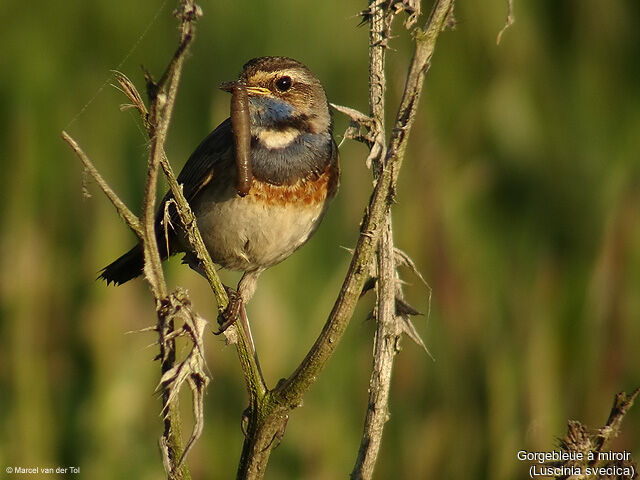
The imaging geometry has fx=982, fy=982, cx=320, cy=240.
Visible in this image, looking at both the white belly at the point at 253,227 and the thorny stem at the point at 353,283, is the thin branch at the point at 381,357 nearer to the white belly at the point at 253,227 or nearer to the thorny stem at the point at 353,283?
the thorny stem at the point at 353,283

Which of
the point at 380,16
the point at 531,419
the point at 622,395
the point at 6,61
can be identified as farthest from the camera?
the point at 6,61

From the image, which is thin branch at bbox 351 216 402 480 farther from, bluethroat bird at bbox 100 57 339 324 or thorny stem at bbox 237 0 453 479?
bluethroat bird at bbox 100 57 339 324

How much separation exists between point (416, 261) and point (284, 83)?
103cm

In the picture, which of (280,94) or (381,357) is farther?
(280,94)

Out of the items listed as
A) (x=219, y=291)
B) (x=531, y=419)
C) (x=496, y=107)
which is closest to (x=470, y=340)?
(x=531, y=419)

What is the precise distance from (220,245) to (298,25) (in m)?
1.38

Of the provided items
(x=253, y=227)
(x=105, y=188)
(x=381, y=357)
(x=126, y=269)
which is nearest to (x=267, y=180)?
(x=253, y=227)

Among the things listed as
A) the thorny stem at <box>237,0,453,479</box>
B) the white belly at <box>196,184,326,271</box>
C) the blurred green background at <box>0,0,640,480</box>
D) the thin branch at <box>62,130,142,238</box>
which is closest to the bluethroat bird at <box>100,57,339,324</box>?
the white belly at <box>196,184,326,271</box>

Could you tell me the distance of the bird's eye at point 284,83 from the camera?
3190 mm

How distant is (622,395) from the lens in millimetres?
1829

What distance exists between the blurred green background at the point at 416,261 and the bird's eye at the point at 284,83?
0.68 metres

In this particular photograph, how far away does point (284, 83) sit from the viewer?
3.20 m

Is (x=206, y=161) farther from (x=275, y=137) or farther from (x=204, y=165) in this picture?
(x=275, y=137)

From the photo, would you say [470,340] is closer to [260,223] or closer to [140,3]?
[260,223]
